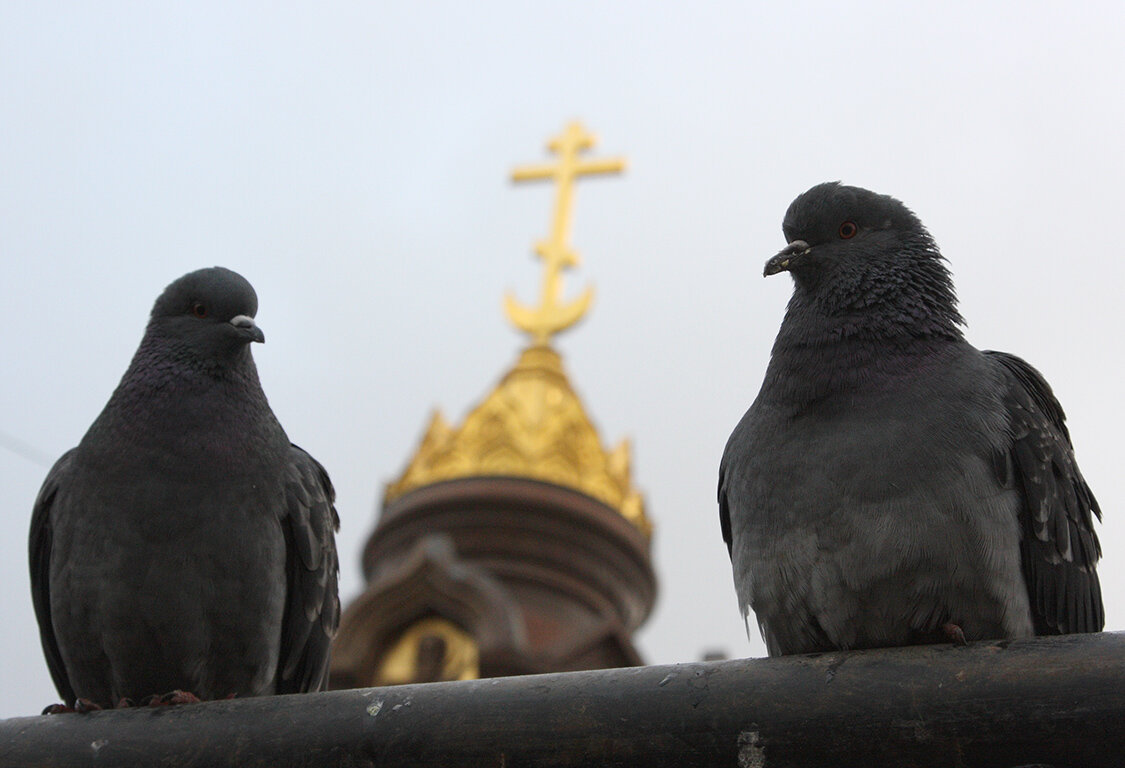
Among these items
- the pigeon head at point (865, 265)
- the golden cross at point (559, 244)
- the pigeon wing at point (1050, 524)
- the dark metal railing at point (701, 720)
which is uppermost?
the golden cross at point (559, 244)

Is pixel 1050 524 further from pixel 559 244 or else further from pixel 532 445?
pixel 559 244

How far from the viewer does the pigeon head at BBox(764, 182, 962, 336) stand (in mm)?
3795

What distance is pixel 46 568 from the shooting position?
4.46 meters

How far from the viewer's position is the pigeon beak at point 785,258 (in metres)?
3.97

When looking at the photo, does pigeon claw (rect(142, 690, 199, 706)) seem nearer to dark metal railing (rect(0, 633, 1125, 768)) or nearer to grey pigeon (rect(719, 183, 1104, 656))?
dark metal railing (rect(0, 633, 1125, 768))

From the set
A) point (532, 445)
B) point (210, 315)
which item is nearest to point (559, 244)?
point (532, 445)

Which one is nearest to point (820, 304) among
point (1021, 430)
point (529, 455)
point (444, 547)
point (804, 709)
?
point (1021, 430)

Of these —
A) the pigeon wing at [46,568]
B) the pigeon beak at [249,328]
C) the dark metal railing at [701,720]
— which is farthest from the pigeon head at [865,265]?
the pigeon wing at [46,568]

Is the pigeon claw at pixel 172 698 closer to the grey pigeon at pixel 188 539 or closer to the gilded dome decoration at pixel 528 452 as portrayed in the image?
the grey pigeon at pixel 188 539

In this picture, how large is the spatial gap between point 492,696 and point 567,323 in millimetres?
13635

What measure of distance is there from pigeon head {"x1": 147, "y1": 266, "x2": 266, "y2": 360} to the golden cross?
1173 centimetres

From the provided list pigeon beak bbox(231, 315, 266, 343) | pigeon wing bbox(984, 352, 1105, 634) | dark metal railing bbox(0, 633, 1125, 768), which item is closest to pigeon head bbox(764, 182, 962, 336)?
pigeon wing bbox(984, 352, 1105, 634)

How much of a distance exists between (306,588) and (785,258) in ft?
5.74

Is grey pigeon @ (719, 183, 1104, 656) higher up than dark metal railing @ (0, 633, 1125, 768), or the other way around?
grey pigeon @ (719, 183, 1104, 656)
